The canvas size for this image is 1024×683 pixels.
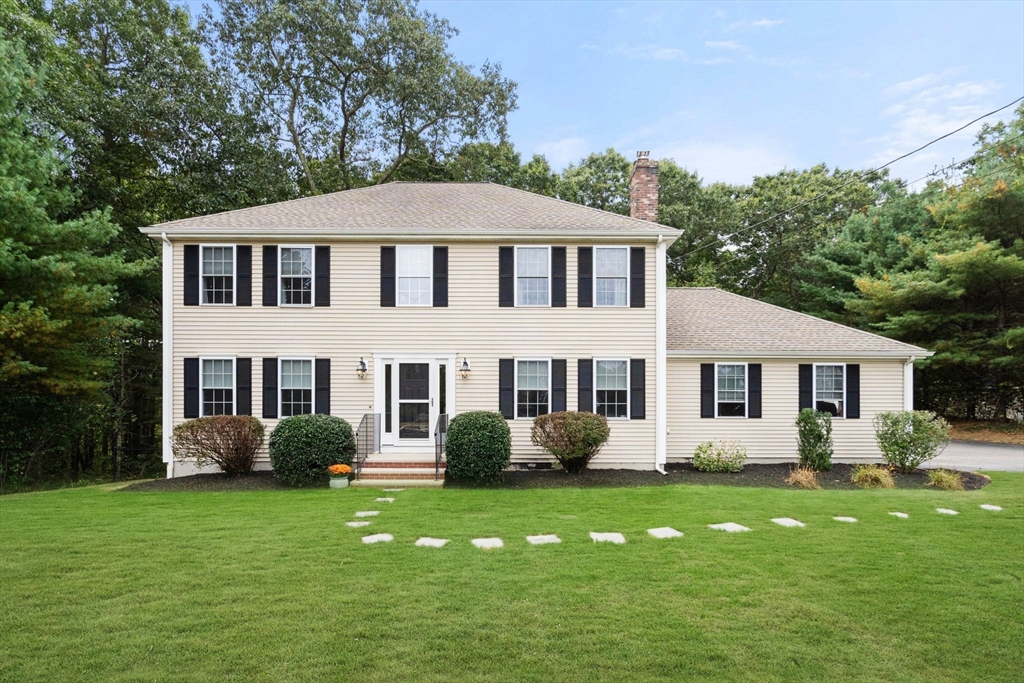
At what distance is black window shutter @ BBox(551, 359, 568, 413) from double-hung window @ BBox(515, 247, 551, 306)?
151 cm

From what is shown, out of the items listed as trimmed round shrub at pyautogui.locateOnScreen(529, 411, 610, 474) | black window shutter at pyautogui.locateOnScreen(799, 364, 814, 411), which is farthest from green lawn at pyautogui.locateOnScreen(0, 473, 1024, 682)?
black window shutter at pyautogui.locateOnScreen(799, 364, 814, 411)

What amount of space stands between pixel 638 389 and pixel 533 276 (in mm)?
3503

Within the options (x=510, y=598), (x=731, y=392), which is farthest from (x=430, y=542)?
(x=731, y=392)

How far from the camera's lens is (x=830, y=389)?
12234 mm

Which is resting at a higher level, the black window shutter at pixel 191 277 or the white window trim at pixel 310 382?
the black window shutter at pixel 191 277

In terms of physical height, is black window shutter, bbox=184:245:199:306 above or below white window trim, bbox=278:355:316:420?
above

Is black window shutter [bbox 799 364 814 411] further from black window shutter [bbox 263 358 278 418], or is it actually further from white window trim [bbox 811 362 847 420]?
black window shutter [bbox 263 358 278 418]

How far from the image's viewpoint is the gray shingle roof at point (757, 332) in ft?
39.4

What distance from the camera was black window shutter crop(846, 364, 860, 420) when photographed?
480 inches

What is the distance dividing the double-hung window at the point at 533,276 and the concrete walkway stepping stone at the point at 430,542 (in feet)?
21.1

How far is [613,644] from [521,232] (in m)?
8.86

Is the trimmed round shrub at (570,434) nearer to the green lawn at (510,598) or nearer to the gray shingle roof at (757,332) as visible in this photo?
the green lawn at (510,598)

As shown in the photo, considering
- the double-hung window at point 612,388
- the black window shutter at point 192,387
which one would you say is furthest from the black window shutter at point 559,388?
the black window shutter at point 192,387

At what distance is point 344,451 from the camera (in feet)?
33.2
